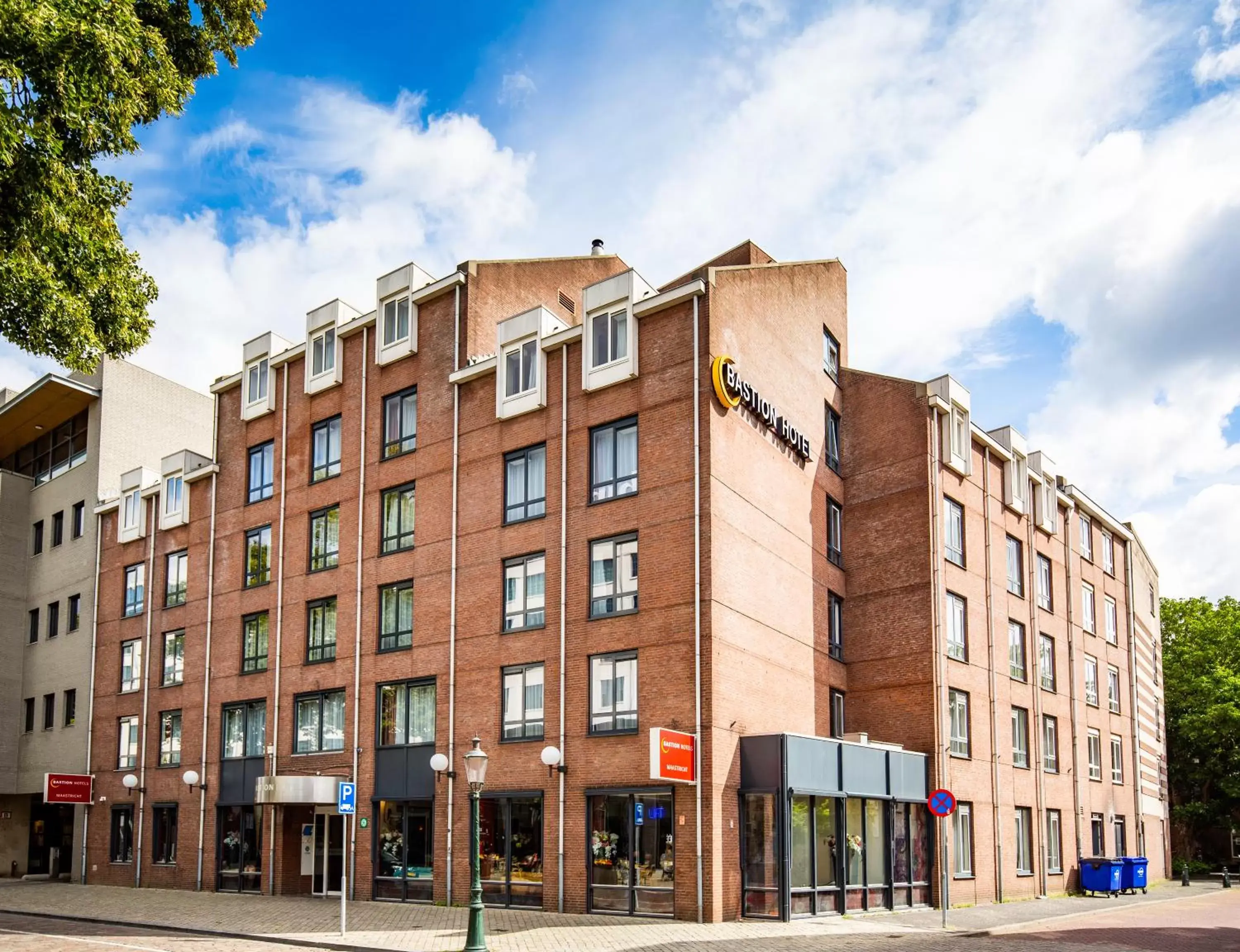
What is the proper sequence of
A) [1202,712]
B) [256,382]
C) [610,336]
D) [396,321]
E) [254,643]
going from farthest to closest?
[1202,712] < [256,382] < [254,643] < [396,321] < [610,336]

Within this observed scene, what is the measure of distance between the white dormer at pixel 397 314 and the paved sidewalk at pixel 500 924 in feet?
46.5

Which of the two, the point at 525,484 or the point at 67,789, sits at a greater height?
the point at 525,484

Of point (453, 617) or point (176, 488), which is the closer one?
point (453, 617)

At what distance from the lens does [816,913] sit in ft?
85.0

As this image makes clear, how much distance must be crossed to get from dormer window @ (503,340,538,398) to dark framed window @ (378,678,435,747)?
746 centimetres

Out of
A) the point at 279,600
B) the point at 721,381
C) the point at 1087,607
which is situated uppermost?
the point at 721,381

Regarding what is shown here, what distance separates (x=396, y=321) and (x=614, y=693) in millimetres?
12742

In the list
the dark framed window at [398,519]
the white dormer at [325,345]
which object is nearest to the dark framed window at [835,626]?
the dark framed window at [398,519]

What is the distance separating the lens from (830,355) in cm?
3450

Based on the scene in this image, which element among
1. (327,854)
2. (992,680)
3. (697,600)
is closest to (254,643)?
(327,854)

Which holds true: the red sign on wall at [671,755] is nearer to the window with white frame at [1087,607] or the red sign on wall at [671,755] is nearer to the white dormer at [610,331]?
the white dormer at [610,331]

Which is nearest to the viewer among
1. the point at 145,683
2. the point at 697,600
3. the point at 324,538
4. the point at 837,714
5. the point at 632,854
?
the point at 632,854

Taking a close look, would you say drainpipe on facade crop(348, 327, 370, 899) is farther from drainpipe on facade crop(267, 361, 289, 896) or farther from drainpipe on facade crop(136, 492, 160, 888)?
drainpipe on facade crop(136, 492, 160, 888)

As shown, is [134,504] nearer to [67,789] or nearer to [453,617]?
[67,789]
